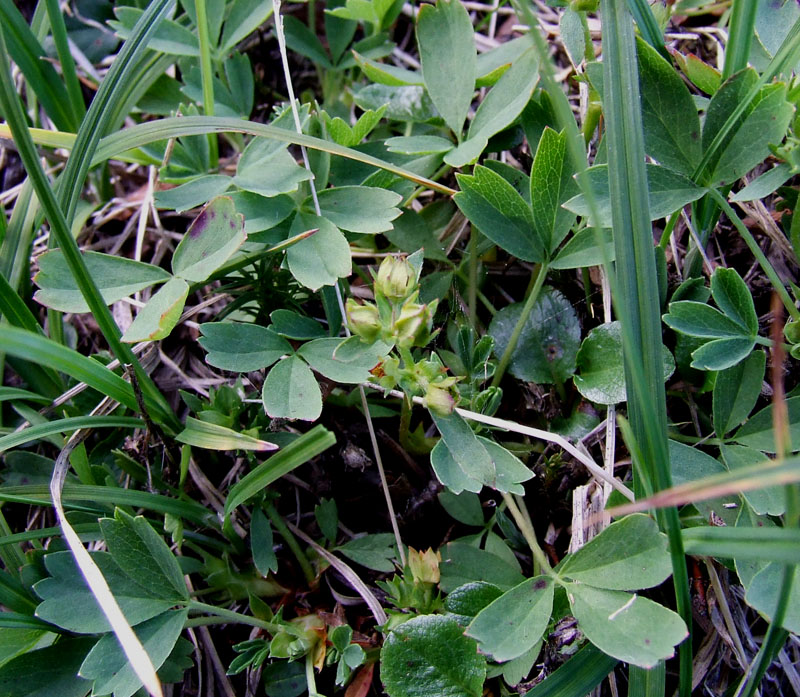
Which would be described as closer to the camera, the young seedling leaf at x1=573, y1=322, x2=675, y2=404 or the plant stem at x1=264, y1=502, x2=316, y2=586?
the young seedling leaf at x1=573, y1=322, x2=675, y2=404

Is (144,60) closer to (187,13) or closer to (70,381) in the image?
(187,13)

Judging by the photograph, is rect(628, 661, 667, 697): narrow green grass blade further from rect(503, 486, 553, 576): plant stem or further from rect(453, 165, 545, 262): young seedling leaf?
rect(453, 165, 545, 262): young seedling leaf

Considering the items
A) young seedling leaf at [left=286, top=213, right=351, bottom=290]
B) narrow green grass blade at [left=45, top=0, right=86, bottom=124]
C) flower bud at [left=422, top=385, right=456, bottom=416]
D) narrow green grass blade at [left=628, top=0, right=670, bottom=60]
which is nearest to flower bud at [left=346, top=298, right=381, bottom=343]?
flower bud at [left=422, top=385, right=456, bottom=416]

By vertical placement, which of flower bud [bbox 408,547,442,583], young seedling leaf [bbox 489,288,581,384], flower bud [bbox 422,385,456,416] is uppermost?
flower bud [bbox 422,385,456,416]

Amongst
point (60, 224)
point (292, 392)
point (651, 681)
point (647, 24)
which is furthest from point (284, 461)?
point (647, 24)

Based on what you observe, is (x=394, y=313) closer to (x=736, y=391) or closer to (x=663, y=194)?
(x=663, y=194)

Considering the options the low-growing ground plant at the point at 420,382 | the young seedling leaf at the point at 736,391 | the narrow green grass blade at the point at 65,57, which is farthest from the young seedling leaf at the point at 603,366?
the narrow green grass blade at the point at 65,57

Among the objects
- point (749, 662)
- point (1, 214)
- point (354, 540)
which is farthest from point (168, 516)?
point (749, 662)
